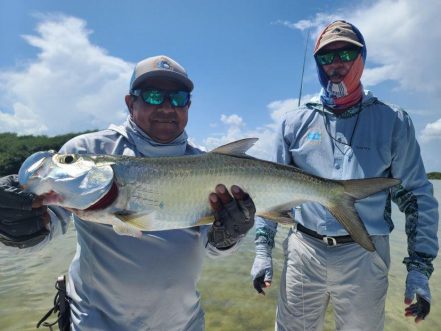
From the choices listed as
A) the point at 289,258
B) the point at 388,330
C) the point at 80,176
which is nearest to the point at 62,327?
the point at 80,176

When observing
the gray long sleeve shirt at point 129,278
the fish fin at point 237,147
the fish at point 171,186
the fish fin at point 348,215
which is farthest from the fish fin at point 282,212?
the gray long sleeve shirt at point 129,278

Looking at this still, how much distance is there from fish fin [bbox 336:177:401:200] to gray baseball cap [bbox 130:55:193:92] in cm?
154

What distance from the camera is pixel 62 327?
2781 millimetres

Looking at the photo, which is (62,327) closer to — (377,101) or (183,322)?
(183,322)

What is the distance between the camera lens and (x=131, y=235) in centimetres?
250

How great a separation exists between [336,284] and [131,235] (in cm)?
210

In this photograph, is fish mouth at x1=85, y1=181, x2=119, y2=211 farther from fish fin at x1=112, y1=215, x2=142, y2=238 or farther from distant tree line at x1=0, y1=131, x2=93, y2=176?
distant tree line at x1=0, y1=131, x2=93, y2=176

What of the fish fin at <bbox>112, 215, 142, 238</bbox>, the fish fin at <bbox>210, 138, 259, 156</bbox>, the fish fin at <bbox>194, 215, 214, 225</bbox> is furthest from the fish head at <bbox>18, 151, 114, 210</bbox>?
the fish fin at <bbox>210, 138, 259, 156</bbox>

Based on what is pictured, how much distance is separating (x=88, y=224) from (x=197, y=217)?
30.4 inches

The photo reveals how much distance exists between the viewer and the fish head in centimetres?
235

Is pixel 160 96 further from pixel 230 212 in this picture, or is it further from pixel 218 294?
pixel 218 294

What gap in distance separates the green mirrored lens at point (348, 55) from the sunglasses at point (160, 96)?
5.88ft

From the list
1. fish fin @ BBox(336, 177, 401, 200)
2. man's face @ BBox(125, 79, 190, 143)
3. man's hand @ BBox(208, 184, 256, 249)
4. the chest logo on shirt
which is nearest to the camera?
man's hand @ BBox(208, 184, 256, 249)

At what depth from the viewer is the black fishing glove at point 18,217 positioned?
2.28 m
